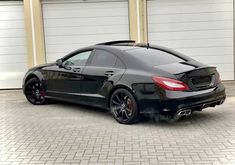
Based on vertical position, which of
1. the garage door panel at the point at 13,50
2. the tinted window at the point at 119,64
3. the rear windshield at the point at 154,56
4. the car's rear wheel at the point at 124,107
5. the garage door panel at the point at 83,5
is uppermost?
the garage door panel at the point at 83,5

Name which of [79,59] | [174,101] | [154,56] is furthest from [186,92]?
[79,59]

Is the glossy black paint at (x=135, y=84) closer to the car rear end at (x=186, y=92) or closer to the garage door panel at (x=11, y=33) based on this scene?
the car rear end at (x=186, y=92)

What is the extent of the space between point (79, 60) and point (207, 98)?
2934mm

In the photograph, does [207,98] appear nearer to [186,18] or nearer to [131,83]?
[131,83]

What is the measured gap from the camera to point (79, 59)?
798cm

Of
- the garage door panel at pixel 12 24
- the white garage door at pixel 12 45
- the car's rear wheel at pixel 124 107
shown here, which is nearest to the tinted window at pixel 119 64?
the car's rear wheel at pixel 124 107

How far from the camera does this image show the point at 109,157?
5.05 meters

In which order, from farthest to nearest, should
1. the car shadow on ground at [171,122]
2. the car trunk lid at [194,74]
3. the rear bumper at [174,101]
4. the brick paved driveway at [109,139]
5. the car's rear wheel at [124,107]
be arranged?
the car shadow on ground at [171,122], the car's rear wheel at [124,107], the car trunk lid at [194,74], the rear bumper at [174,101], the brick paved driveway at [109,139]

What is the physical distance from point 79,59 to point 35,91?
1681 millimetres

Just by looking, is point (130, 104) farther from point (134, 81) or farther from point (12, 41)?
point (12, 41)

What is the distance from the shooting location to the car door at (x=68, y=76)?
25.5 ft

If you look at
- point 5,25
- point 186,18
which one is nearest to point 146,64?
point 186,18

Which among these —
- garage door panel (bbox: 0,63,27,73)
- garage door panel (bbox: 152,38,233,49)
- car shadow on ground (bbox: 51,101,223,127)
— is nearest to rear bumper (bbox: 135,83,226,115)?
car shadow on ground (bbox: 51,101,223,127)

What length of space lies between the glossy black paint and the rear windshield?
118 mm
